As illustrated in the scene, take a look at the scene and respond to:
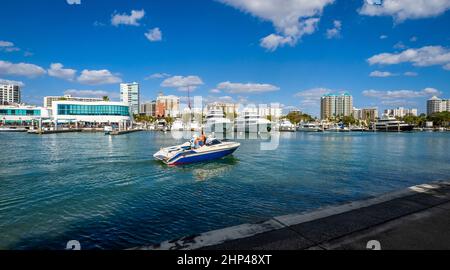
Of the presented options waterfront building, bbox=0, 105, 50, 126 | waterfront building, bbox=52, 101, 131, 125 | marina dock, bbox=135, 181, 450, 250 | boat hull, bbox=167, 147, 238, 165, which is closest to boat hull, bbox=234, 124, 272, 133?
waterfront building, bbox=52, 101, 131, 125

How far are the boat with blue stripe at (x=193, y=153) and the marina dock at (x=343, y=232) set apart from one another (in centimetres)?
1706

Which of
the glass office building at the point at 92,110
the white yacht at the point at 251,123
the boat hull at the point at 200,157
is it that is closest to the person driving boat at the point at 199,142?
the boat hull at the point at 200,157

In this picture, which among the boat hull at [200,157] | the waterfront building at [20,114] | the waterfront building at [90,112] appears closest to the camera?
the boat hull at [200,157]

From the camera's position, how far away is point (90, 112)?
126 meters

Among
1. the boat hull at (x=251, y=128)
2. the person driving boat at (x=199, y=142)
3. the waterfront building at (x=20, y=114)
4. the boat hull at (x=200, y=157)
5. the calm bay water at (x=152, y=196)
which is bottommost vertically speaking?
the calm bay water at (x=152, y=196)

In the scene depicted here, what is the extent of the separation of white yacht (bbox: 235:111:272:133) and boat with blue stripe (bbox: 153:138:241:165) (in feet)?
262

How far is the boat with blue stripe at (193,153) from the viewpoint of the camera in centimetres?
2352

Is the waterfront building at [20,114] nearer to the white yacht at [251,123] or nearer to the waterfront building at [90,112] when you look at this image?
the waterfront building at [90,112]

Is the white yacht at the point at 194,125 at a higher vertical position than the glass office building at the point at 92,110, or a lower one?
lower

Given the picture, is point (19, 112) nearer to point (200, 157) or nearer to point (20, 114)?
point (20, 114)

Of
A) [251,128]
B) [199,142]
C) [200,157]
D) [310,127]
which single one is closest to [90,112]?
[251,128]

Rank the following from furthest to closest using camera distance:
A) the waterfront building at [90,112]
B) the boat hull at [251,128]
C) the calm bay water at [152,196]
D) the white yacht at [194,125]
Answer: the waterfront building at [90,112] < the boat hull at [251,128] < the white yacht at [194,125] < the calm bay water at [152,196]

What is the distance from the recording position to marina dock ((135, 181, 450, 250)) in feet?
18.5
